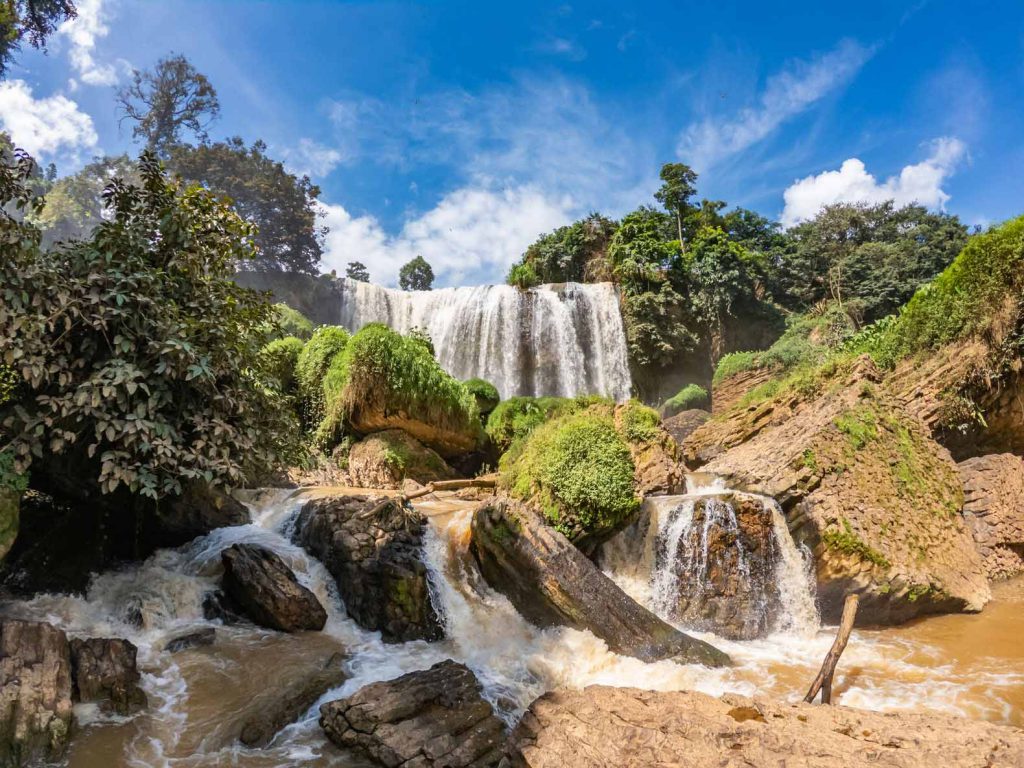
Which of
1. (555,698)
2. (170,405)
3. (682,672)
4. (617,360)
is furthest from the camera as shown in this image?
(617,360)

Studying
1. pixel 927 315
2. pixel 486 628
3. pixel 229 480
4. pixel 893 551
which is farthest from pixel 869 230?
pixel 229 480

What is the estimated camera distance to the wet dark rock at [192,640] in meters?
6.06

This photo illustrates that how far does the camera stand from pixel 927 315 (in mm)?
13094

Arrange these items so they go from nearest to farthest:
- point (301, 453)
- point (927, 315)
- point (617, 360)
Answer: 1. point (301, 453)
2. point (927, 315)
3. point (617, 360)

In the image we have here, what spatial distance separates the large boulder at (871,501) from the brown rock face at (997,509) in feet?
1.17

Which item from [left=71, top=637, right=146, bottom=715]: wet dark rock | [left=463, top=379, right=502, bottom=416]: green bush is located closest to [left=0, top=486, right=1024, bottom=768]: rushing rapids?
[left=71, top=637, right=146, bottom=715]: wet dark rock

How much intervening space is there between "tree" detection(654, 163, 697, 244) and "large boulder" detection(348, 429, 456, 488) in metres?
22.4

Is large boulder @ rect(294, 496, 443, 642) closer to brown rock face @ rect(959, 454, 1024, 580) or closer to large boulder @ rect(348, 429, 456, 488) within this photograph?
large boulder @ rect(348, 429, 456, 488)

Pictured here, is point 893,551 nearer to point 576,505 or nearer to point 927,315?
point 576,505

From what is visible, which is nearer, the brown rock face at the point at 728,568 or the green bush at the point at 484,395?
the brown rock face at the point at 728,568

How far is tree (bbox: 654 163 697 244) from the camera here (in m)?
31.0

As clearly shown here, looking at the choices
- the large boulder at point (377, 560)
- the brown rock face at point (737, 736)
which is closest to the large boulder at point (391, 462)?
the large boulder at point (377, 560)

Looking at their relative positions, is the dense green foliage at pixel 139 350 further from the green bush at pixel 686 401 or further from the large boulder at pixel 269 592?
the green bush at pixel 686 401

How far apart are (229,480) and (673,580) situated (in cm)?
644
